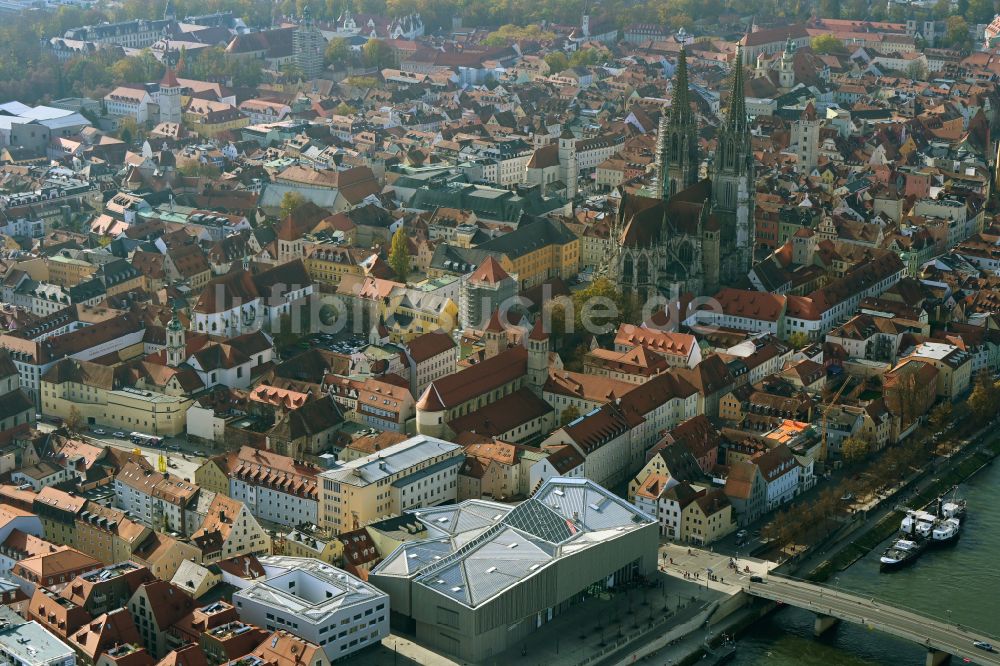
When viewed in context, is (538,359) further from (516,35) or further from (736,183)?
(516,35)

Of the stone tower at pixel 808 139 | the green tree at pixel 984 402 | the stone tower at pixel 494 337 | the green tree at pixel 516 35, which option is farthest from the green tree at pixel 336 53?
the green tree at pixel 984 402

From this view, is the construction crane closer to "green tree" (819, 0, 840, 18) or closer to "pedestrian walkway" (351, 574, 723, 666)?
"pedestrian walkway" (351, 574, 723, 666)

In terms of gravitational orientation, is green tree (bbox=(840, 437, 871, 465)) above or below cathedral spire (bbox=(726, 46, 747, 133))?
below

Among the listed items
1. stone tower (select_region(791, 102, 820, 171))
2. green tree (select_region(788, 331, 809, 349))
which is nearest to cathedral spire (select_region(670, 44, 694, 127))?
green tree (select_region(788, 331, 809, 349))

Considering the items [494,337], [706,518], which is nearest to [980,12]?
[494,337]

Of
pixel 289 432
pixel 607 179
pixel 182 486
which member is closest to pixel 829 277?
pixel 607 179
